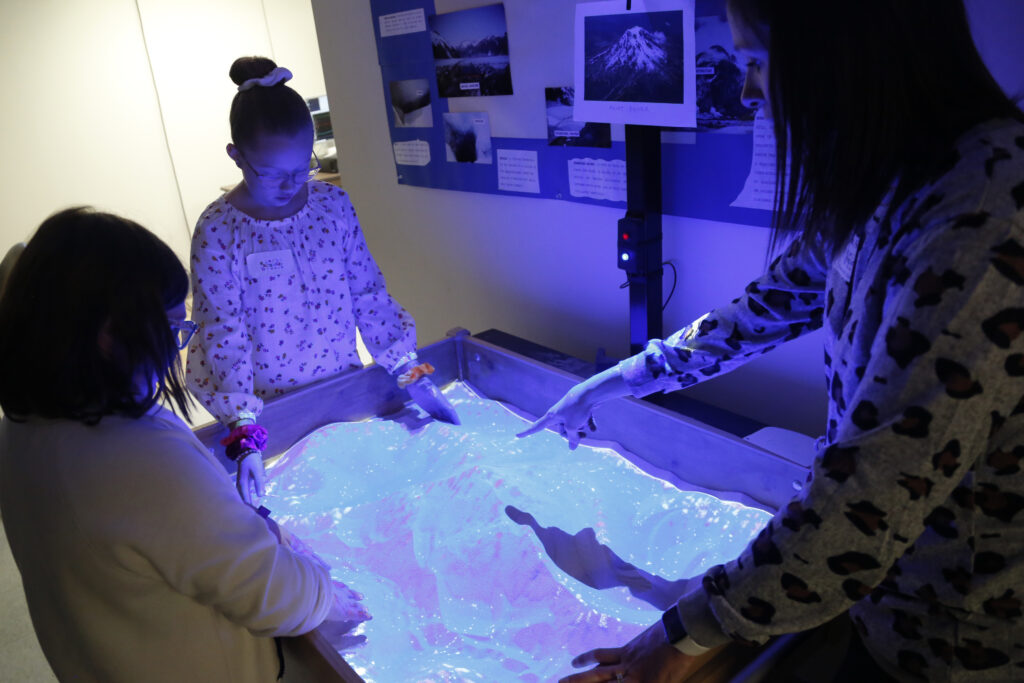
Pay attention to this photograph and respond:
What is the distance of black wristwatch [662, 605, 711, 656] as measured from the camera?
0.72 meters

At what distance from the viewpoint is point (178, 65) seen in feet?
15.6

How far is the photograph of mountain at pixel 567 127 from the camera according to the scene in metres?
1.81

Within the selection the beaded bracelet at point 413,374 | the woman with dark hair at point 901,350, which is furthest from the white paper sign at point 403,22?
the woman with dark hair at point 901,350

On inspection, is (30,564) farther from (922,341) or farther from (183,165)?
(183,165)

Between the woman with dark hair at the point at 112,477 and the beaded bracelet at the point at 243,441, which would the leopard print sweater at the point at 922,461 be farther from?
the beaded bracelet at the point at 243,441

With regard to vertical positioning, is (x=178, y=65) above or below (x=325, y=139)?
above

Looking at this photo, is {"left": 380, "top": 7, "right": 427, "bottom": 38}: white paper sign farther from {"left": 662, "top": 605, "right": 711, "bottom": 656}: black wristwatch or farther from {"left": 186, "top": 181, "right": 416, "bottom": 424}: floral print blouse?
{"left": 662, "top": 605, "right": 711, "bottom": 656}: black wristwatch

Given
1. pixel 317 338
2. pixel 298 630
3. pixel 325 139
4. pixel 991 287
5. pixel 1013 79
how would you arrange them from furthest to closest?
pixel 325 139
pixel 317 338
pixel 1013 79
pixel 298 630
pixel 991 287

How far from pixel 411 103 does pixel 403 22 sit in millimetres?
249

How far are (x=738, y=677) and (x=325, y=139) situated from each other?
175 inches

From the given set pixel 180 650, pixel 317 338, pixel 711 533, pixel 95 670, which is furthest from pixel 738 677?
pixel 317 338

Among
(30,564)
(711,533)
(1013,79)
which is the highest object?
(1013,79)

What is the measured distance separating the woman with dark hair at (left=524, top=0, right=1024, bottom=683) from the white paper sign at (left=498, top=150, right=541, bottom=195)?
1.34m

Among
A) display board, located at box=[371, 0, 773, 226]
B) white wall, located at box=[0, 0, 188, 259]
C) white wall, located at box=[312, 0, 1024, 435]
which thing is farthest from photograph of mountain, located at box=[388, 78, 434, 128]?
white wall, located at box=[0, 0, 188, 259]
